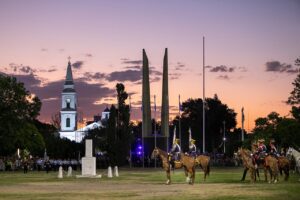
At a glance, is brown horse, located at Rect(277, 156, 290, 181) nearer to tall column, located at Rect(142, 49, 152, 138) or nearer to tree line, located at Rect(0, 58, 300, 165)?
tree line, located at Rect(0, 58, 300, 165)

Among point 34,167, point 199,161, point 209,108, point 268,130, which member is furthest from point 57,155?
point 199,161

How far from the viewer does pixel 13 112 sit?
79188 millimetres

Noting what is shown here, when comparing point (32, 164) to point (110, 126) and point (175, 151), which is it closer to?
point (110, 126)

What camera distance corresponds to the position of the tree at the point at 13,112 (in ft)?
257

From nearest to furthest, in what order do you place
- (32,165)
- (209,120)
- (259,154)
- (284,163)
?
(259,154)
(284,163)
(32,165)
(209,120)

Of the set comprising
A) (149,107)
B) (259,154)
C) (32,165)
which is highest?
(149,107)

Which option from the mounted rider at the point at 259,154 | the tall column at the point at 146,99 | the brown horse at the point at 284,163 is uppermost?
the tall column at the point at 146,99

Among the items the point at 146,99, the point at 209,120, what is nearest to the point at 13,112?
the point at 146,99

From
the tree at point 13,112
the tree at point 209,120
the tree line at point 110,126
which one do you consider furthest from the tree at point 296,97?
the tree at point 209,120

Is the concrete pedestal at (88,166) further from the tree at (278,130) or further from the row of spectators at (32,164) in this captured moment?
the tree at (278,130)

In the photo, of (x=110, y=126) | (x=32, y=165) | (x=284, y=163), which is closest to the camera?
(x=284, y=163)

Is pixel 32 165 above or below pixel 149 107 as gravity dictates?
below

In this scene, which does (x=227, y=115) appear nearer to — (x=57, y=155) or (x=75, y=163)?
(x=57, y=155)

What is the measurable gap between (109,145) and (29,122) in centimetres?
1430
